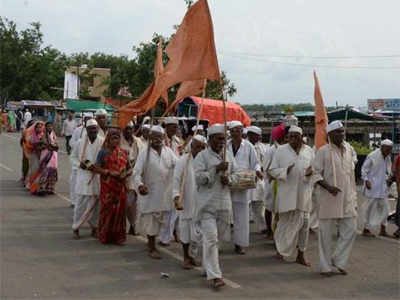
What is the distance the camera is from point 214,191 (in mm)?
6797

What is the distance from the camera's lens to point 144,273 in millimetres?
6992

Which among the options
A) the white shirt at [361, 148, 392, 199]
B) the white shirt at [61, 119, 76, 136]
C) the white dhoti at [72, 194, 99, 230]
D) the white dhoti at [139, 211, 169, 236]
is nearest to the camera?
the white dhoti at [139, 211, 169, 236]

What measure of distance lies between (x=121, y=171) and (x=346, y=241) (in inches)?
129

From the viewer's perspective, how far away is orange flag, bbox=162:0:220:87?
7.03m

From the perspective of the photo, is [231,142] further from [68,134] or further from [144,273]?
[68,134]

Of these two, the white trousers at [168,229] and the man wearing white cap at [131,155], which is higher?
the man wearing white cap at [131,155]

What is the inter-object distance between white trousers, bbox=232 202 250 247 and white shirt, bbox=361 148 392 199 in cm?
309

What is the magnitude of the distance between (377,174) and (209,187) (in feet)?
15.0

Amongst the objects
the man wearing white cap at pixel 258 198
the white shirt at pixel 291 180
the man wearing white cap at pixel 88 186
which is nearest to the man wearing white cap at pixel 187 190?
the white shirt at pixel 291 180

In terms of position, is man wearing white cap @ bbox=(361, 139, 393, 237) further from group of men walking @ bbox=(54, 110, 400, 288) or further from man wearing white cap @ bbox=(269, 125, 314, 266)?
man wearing white cap @ bbox=(269, 125, 314, 266)

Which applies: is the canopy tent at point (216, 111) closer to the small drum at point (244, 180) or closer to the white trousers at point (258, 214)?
the white trousers at point (258, 214)

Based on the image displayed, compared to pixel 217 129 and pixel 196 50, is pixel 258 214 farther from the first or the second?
pixel 196 50

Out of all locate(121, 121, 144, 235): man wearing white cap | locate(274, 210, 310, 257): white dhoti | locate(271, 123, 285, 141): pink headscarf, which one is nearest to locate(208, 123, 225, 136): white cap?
locate(274, 210, 310, 257): white dhoti

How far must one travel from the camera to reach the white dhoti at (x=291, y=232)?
7797 millimetres
